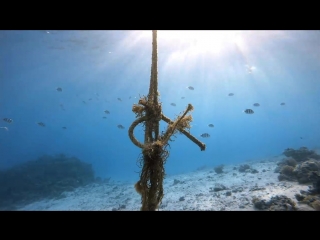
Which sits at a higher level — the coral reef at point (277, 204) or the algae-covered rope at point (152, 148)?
the algae-covered rope at point (152, 148)

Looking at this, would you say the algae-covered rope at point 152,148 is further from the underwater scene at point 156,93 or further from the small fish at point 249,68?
the small fish at point 249,68

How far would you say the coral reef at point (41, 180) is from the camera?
24172 millimetres

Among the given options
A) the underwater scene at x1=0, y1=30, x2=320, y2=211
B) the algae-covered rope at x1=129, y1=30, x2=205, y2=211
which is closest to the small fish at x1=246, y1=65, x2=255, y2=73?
the underwater scene at x1=0, y1=30, x2=320, y2=211

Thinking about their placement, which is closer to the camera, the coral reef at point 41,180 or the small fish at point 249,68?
the coral reef at point 41,180

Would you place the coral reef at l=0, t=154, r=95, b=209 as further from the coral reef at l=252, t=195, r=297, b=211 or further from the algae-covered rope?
the algae-covered rope

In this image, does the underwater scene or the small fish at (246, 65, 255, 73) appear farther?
the small fish at (246, 65, 255, 73)

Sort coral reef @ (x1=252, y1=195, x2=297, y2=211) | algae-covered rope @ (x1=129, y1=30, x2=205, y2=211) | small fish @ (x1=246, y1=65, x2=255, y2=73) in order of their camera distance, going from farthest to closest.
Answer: small fish @ (x1=246, y1=65, x2=255, y2=73) → coral reef @ (x1=252, y1=195, x2=297, y2=211) → algae-covered rope @ (x1=129, y1=30, x2=205, y2=211)

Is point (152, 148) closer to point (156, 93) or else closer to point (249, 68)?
point (156, 93)

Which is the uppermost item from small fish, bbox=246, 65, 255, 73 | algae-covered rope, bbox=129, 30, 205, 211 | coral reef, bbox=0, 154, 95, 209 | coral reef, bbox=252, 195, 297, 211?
small fish, bbox=246, 65, 255, 73

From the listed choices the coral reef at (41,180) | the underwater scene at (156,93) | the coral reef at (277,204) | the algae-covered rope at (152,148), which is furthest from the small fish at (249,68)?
the algae-covered rope at (152,148)

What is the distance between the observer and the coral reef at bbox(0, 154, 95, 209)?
24.2 m
